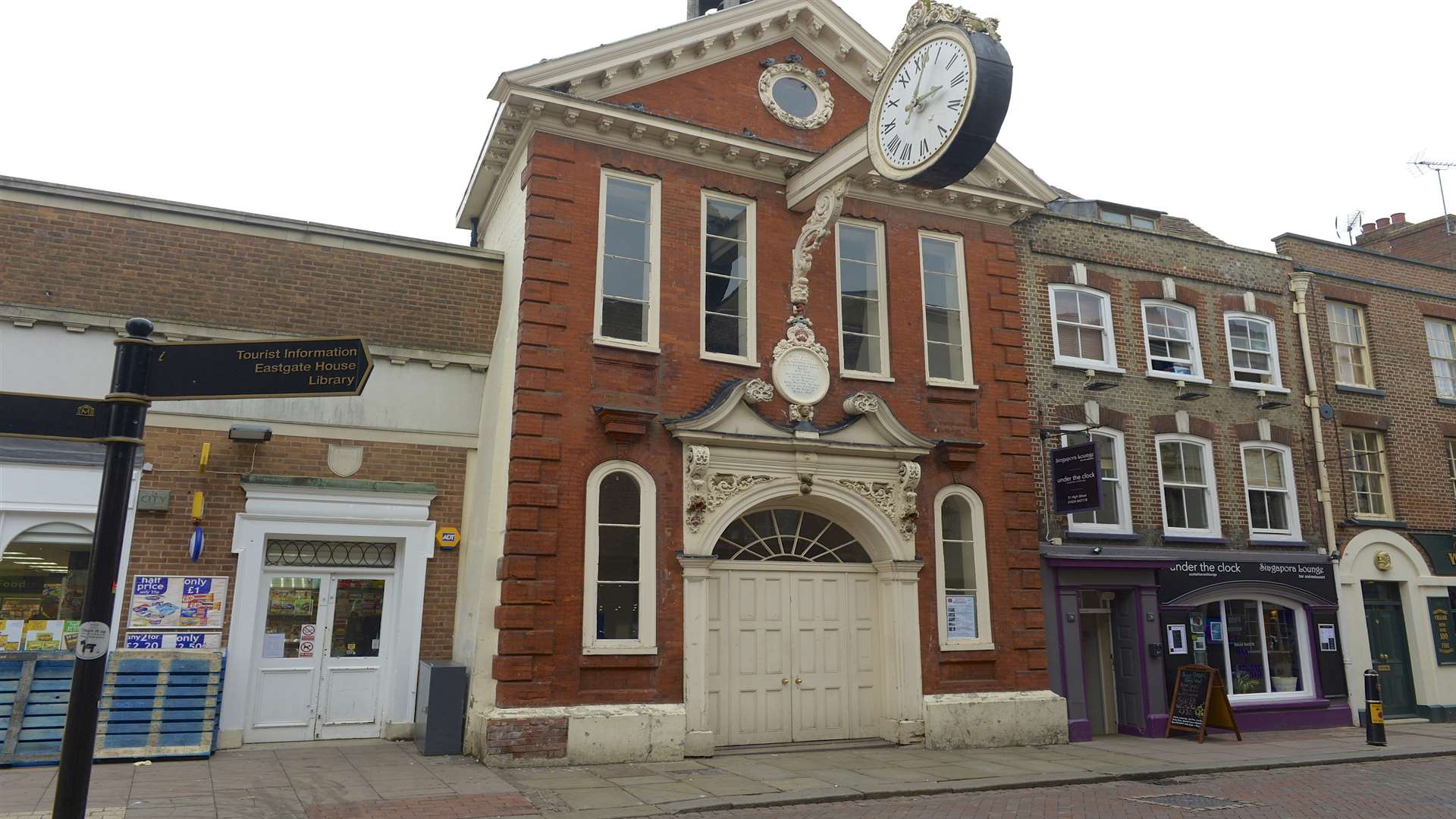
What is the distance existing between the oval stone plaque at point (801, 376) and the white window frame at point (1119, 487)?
15.7ft

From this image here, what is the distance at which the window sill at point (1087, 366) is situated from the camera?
1628 cm

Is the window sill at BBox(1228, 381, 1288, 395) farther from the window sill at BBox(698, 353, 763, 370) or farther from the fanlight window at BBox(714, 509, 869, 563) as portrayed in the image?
the window sill at BBox(698, 353, 763, 370)

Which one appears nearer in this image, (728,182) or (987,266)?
(728,182)

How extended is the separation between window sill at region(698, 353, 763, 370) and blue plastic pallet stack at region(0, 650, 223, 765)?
6670 millimetres

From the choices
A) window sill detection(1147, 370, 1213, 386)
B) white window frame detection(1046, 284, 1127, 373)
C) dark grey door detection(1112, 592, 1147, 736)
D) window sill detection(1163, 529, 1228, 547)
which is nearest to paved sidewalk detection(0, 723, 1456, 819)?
dark grey door detection(1112, 592, 1147, 736)

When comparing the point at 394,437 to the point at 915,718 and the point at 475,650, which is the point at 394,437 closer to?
the point at 475,650

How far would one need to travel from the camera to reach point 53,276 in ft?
37.7

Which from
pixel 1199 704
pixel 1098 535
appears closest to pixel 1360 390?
pixel 1098 535

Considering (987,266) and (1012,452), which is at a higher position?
(987,266)

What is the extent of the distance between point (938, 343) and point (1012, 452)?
6.40 ft

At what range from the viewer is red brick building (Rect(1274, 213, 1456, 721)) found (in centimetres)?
1786

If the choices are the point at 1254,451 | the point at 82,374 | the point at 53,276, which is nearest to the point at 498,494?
the point at 82,374

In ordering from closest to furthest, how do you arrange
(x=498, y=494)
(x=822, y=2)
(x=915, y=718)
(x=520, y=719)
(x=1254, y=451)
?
(x=520, y=719) < (x=498, y=494) < (x=915, y=718) < (x=822, y=2) < (x=1254, y=451)

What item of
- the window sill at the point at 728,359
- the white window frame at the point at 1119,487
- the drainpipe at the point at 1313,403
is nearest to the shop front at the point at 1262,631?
the drainpipe at the point at 1313,403
